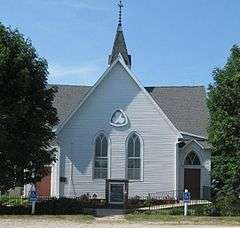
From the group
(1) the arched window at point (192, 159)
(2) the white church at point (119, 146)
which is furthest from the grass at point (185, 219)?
(1) the arched window at point (192, 159)

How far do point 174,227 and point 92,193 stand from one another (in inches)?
717

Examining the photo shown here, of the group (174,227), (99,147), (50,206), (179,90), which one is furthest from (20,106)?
(179,90)

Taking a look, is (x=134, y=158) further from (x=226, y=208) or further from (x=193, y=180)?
(x=226, y=208)

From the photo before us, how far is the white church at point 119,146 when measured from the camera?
43.5 metres

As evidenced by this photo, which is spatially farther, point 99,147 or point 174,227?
point 99,147

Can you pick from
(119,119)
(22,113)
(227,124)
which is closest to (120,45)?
(119,119)

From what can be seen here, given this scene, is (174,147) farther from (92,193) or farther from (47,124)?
(47,124)

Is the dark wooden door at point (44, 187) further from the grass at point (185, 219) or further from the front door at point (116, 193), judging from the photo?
the grass at point (185, 219)

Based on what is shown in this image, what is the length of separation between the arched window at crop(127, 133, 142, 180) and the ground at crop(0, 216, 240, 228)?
1323 cm

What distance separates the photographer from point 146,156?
4409 cm

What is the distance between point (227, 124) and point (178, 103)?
589 inches

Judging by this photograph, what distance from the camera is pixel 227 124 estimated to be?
3594cm

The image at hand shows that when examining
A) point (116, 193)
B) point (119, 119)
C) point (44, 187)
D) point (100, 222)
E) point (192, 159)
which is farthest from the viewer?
point (44, 187)

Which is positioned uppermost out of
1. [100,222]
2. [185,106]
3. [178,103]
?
[178,103]
